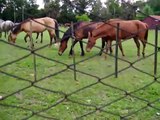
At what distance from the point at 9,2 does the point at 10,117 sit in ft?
7.77

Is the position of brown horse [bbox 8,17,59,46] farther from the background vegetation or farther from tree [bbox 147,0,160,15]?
tree [bbox 147,0,160,15]

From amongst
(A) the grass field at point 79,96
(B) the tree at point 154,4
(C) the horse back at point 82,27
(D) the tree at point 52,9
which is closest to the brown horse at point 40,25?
(D) the tree at point 52,9

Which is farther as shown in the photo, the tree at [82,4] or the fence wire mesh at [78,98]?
the fence wire mesh at [78,98]

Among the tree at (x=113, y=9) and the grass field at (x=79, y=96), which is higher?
the tree at (x=113, y=9)

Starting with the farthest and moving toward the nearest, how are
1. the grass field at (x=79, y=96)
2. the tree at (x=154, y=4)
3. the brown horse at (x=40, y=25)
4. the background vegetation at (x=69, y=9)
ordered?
the grass field at (x=79, y=96) < the tree at (x=154, y=4) < the brown horse at (x=40, y=25) < the background vegetation at (x=69, y=9)

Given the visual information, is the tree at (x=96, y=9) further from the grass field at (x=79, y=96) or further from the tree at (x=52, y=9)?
the grass field at (x=79, y=96)

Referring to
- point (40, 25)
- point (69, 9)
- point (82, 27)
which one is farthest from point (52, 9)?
point (40, 25)

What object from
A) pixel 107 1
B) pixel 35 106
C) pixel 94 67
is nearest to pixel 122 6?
pixel 107 1

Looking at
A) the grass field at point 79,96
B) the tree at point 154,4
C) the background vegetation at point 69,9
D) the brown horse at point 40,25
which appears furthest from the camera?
the grass field at point 79,96

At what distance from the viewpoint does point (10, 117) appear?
11.6 feet

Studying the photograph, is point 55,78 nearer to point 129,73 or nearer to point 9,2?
point 129,73

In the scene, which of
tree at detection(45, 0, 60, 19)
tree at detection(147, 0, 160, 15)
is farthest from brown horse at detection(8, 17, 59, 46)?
tree at detection(147, 0, 160, 15)

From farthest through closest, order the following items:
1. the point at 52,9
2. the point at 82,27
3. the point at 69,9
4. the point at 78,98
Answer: the point at 78,98
the point at 82,27
the point at 52,9
the point at 69,9

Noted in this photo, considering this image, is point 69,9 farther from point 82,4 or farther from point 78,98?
point 78,98
